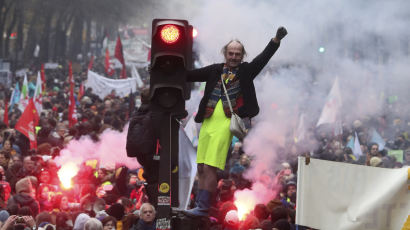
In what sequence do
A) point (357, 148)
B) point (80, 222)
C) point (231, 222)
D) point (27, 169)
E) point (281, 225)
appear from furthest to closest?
1. point (357, 148)
2. point (27, 169)
3. point (231, 222)
4. point (80, 222)
5. point (281, 225)

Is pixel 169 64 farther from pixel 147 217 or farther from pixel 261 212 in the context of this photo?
pixel 261 212

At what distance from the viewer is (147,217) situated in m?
7.27

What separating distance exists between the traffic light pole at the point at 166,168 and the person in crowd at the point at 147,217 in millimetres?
1433

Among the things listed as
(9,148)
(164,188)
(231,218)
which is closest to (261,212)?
(231,218)

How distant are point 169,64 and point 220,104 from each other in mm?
772

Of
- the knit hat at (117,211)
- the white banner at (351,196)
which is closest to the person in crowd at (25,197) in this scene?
the knit hat at (117,211)

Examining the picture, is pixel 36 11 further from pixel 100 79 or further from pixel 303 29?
pixel 303 29

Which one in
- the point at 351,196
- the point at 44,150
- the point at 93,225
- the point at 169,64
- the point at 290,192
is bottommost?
the point at 93,225

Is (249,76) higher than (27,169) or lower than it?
higher

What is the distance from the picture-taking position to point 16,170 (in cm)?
1096

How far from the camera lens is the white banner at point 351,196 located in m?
5.32

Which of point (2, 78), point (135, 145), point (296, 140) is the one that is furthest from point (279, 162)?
point (2, 78)

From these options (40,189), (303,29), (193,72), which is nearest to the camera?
(193,72)

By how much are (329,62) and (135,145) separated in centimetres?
1697
